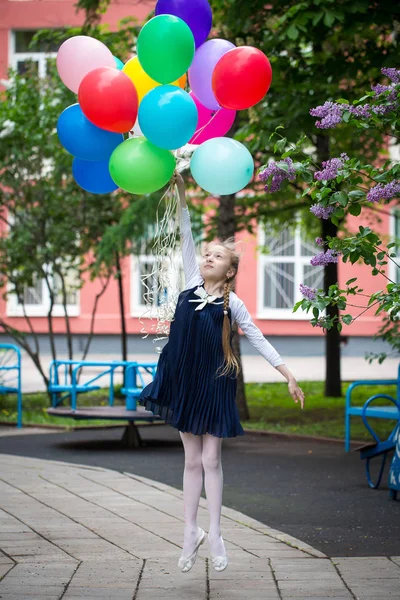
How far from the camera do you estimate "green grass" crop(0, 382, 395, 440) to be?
1223 cm

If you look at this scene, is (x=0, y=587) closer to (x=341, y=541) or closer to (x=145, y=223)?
(x=341, y=541)

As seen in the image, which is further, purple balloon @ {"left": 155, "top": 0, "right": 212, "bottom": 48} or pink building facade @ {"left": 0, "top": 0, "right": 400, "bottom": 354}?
pink building facade @ {"left": 0, "top": 0, "right": 400, "bottom": 354}

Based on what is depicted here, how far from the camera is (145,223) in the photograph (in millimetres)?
14273

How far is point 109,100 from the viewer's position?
5.24 meters

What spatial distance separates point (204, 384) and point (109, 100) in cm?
162

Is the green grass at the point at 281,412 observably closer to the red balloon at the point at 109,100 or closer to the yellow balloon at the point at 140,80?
the yellow balloon at the point at 140,80

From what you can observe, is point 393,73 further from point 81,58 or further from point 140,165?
point 81,58

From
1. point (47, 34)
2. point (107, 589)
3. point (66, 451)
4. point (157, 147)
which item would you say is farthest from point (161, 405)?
point (47, 34)

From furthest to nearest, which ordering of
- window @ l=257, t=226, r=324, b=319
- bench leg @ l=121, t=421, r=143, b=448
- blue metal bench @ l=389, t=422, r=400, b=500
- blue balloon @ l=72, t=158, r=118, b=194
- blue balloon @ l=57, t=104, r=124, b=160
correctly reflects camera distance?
1. window @ l=257, t=226, r=324, b=319
2. bench leg @ l=121, t=421, r=143, b=448
3. blue metal bench @ l=389, t=422, r=400, b=500
4. blue balloon @ l=72, t=158, r=118, b=194
5. blue balloon @ l=57, t=104, r=124, b=160

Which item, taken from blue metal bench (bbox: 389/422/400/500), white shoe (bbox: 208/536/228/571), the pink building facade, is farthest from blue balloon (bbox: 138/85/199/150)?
the pink building facade

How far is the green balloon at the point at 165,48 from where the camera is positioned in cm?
532

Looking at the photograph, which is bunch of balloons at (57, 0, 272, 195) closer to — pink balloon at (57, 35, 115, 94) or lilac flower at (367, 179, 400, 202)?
pink balloon at (57, 35, 115, 94)

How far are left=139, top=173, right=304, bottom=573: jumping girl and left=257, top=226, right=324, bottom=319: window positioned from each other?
79.3 ft

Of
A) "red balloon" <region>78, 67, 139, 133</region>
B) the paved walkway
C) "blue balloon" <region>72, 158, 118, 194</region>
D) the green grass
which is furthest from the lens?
the green grass
